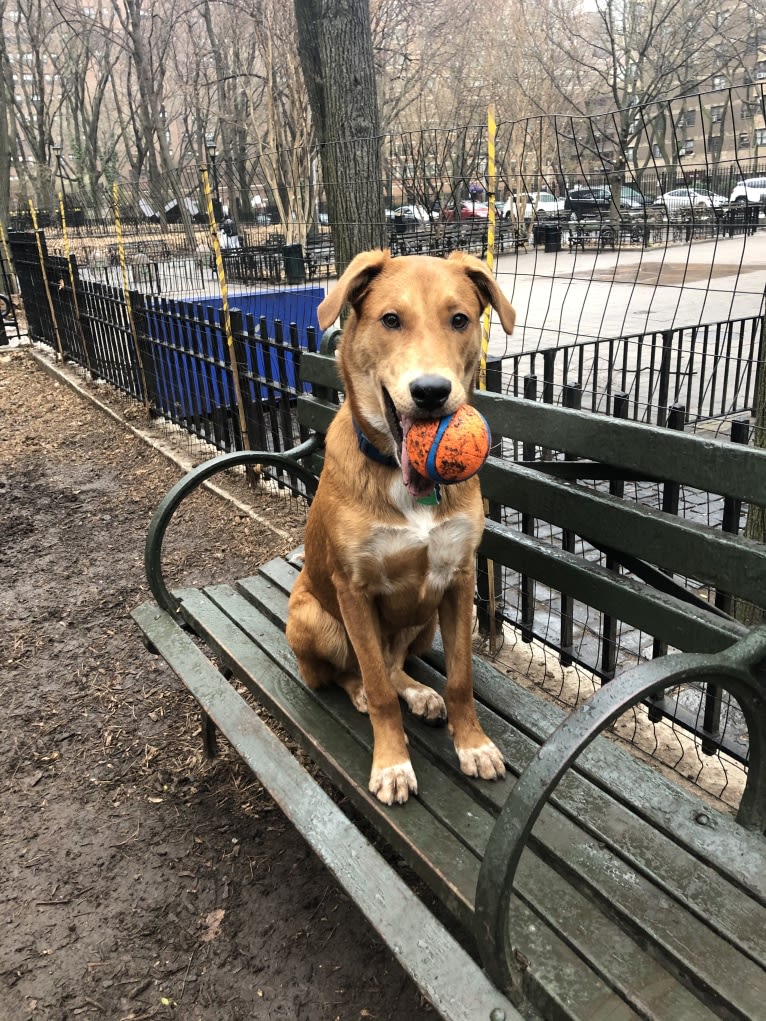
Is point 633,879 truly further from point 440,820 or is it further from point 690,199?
point 690,199

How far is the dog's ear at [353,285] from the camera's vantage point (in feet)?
7.03

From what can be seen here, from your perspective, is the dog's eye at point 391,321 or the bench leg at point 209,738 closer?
the dog's eye at point 391,321

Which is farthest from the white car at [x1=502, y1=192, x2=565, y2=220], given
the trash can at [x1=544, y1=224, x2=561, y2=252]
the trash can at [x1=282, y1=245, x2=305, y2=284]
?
the trash can at [x1=282, y1=245, x2=305, y2=284]

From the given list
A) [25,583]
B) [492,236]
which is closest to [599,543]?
[492,236]

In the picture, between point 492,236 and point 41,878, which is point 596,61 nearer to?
point 492,236

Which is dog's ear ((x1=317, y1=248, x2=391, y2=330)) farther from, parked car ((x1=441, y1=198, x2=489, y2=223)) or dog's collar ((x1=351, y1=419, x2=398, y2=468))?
parked car ((x1=441, y1=198, x2=489, y2=223))

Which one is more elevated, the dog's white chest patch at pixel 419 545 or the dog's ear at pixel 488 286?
the dog's ear at pixel 488 286

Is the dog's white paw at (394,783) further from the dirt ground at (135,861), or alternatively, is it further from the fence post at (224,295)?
the fence post at (224,295)

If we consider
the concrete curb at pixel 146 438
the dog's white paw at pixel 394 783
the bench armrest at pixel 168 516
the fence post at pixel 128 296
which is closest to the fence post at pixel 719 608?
the dog's white paw at pixel 394 783

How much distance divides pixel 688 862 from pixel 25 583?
4.42 m

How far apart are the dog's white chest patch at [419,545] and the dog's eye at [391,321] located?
0.49 meters

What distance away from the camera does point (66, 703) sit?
3715mm

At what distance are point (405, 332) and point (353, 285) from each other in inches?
9.8

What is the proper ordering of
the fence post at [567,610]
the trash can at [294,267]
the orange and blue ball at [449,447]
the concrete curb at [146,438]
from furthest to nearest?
the trash can at [294,267] < the concrete curb at [146,438] < the fence post at [567,610] < the orange and blue ball at [449,447]
